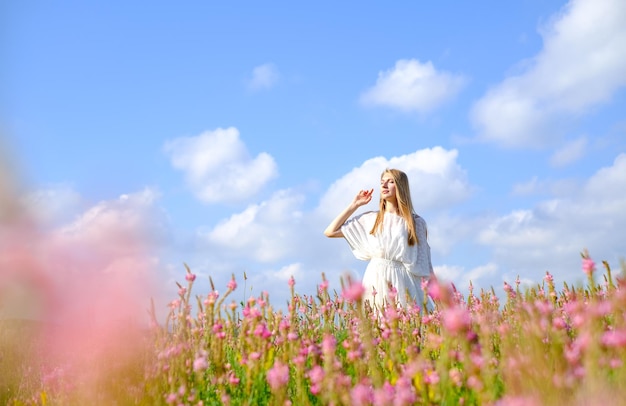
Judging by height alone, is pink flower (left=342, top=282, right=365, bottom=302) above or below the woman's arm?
below

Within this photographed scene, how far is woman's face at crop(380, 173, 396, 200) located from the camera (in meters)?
8.86

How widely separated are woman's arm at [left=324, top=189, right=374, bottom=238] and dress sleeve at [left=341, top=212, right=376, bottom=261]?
0.09 m

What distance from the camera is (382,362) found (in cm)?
379

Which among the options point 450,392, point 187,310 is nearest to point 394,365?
point 450,392

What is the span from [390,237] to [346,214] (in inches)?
28.2

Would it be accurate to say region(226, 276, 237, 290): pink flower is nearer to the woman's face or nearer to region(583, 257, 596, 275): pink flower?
region(583, 257, 596, 275): pink flower

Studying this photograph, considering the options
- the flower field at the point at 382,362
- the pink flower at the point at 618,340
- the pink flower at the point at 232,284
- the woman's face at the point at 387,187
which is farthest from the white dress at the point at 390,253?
the pink flower at the point at 618,340

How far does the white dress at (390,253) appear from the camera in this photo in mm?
8508

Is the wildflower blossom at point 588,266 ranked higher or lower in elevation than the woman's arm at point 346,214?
lower

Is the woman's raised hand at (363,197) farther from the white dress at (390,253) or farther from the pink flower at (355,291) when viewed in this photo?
the pink flower at (355,291)

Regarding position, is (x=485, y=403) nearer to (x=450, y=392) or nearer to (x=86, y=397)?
(x=450, y=392)

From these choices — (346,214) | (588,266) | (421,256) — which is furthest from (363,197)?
(588,266)

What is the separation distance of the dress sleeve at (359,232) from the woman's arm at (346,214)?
86 mm

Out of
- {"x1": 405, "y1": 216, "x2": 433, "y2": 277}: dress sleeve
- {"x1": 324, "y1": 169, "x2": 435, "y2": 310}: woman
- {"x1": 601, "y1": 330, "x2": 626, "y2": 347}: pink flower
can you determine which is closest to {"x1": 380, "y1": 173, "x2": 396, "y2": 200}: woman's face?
{"x1": 324, "y1": 169, "x2": 435, "y2": 310}: woman
